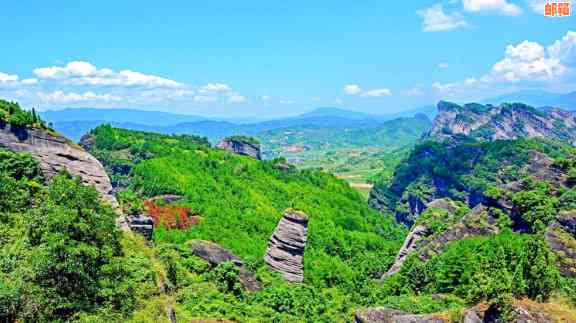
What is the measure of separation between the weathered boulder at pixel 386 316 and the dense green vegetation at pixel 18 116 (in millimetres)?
34649

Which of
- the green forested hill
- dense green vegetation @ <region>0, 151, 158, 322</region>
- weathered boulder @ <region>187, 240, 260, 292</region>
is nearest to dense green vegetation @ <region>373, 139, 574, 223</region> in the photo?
the green forested hill

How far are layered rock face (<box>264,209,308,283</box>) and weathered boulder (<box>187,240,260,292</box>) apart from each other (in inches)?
197

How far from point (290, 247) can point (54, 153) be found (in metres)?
25.4

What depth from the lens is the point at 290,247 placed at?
51.7 meters

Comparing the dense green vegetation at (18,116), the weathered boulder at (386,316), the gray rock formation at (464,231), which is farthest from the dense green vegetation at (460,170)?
the dense green vegetation at (18,116)

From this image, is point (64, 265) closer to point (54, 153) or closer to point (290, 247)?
point (54, 153)

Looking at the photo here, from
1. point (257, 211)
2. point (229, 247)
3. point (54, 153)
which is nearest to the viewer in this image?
point (54, 153)

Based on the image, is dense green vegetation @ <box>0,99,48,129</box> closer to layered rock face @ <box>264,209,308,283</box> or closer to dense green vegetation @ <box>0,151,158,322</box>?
dense green vegetation @ <box>0,151,158,322</box>

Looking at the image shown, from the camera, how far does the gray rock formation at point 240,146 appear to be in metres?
128

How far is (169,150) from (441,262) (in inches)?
2709

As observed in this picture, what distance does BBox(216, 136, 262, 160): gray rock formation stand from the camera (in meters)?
128

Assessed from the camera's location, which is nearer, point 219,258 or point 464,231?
point 219,258

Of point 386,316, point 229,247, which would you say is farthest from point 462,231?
point 229,247

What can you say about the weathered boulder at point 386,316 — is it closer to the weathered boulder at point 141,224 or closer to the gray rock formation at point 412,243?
the weathered boulder at point 141,224
